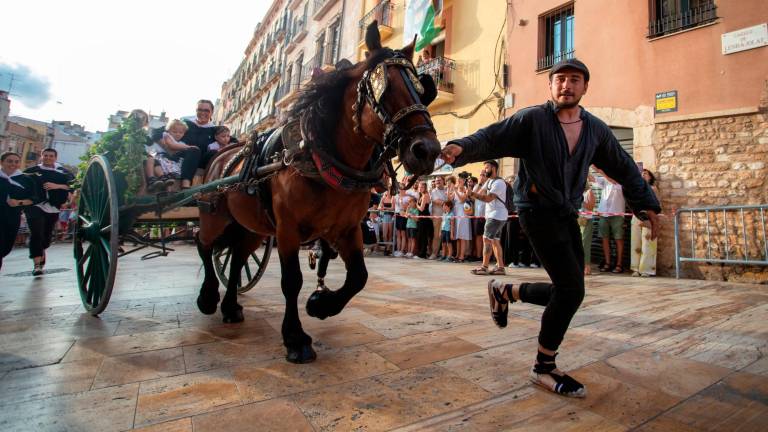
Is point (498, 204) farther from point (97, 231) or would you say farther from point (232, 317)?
point (97, 231)

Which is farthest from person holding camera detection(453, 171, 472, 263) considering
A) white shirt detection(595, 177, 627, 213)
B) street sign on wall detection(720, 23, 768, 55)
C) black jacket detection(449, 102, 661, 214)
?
black jacket detection(449, 102, 661, 214)

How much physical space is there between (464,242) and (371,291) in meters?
4.76

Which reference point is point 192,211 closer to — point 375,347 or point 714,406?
point 375,347

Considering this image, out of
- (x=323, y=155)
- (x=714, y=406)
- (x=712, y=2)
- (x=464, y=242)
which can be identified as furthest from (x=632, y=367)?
(x=712, y=2)

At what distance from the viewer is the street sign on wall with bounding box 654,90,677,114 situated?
7.63 meters

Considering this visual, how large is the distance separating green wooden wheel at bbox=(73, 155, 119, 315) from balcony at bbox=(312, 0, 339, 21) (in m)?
20.0

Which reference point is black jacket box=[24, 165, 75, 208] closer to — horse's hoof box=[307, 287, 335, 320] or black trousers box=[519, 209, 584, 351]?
Result: horse's hoof box=[307, 287, 335, 320]

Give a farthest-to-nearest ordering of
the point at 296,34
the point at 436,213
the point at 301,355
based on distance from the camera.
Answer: the point at 296,34 < the point at 436,213 < the point at 301,355

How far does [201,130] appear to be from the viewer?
4.82m

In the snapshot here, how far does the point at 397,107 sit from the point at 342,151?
1.96 feet

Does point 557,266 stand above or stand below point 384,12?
below

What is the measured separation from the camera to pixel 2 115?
33812 millimetres

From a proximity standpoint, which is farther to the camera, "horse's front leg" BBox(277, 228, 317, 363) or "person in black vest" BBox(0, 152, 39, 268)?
"person in black vest" BBox(0, 152, 39, 268)

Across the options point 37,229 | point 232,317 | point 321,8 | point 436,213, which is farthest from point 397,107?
point 321,8
